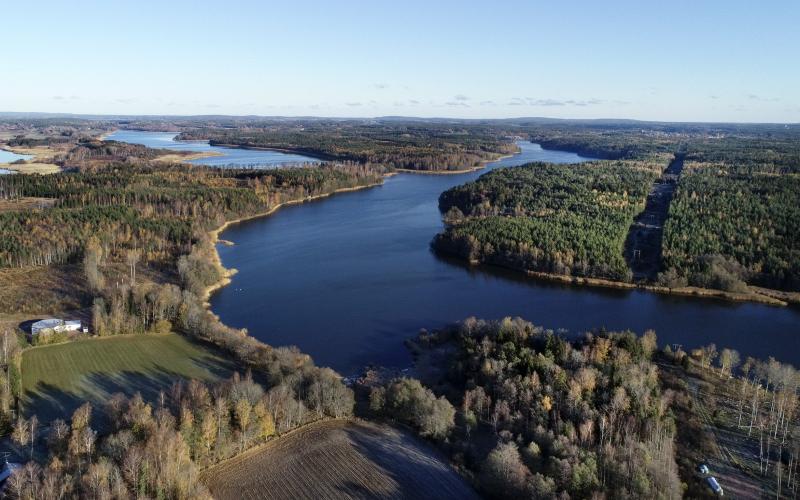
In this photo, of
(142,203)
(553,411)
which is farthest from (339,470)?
(142,203)

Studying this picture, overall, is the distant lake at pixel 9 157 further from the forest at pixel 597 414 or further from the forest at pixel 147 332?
the forest at pixel 597 414

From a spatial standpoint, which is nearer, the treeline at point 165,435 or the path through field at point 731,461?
the treeline at point 165,435

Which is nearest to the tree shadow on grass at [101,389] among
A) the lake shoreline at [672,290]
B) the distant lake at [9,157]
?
the lake shoreline at [672,290]

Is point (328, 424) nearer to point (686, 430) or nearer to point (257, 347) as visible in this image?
point (257, 347)

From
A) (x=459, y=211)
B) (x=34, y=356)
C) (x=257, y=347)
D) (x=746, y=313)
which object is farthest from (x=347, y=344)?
(x=459, y=211)

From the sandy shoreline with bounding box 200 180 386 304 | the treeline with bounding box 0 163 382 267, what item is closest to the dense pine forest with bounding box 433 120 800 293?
the sandy shoreline with bounding box 200 180 386 304

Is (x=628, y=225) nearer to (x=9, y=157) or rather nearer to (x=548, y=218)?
(x=548, y=218)
